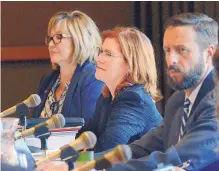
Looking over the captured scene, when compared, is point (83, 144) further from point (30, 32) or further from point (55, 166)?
point (30, 32)

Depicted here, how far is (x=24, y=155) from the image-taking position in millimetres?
1612

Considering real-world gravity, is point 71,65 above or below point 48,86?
above

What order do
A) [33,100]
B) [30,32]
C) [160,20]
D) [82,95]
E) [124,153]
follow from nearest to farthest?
[124,153] → [33,100] → [82,95] → [160,20] → [30,32]

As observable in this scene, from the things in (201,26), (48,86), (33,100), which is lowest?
(48,86)

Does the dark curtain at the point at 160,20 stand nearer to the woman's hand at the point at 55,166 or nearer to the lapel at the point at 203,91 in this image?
the lapel at the point at 203,91

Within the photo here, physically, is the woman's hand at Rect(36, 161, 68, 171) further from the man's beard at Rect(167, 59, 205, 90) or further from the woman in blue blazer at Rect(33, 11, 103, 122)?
the woman in blue blazer at Rect(33, 11, 103, 122)

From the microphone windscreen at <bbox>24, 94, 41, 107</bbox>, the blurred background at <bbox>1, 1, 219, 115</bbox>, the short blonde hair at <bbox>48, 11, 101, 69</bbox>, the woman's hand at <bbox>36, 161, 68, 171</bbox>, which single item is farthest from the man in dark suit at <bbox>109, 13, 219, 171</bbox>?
the blurred background at <bbox>1, 1, 219, 115</bbox>

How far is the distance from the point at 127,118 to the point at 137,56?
1.06ft

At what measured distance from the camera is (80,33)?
3.38 metres

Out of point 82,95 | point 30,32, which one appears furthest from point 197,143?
point 30,32

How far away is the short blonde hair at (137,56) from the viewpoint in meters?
2.79

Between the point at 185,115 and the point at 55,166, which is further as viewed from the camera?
the point at 185,115

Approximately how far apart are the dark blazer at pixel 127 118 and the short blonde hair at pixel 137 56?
46 millimetres

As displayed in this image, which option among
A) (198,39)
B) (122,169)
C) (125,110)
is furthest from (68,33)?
(122,169)
